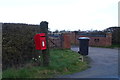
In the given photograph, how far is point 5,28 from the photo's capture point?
861 centimetres

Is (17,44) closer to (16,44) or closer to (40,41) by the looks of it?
(16,44)

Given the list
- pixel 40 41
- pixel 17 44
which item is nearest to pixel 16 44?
pixel 17 44

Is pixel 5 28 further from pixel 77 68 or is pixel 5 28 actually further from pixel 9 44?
pixel 77 68

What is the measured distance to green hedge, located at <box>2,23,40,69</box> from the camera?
8.40 m

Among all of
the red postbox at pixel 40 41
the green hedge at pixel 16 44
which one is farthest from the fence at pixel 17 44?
the red postbox at pixel 40 41

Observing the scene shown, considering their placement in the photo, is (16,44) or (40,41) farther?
(40,41)

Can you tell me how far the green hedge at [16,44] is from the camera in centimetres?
840

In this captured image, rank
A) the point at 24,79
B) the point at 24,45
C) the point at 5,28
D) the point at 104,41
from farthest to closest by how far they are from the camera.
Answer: the point at 104,41, the point at 24,45, the point at 5,28, the point at 24,79

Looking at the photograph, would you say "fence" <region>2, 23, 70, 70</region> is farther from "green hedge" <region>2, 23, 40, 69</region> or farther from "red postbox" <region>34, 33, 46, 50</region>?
"red postbox" <region>34, 33, 46, 50</region>

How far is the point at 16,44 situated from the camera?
28.9 ft

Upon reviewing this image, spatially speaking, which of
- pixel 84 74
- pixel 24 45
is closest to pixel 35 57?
pixel 24 45

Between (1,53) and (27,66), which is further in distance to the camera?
(27,66)

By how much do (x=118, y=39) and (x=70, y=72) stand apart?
17.0 meters

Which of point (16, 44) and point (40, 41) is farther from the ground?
point (40, 41)
